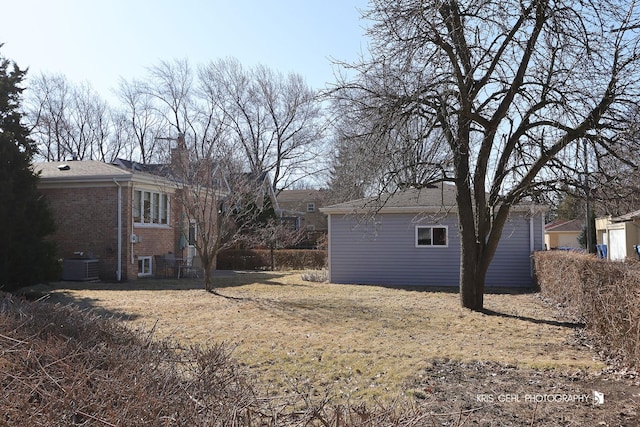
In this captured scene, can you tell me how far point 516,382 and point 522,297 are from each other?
32.4 ft

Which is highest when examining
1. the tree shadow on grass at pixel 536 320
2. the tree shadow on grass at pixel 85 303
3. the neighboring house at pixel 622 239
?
the neighboring house at pixel 622 239

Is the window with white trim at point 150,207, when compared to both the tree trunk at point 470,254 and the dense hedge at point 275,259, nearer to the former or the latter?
the dense hedge at point 275,259

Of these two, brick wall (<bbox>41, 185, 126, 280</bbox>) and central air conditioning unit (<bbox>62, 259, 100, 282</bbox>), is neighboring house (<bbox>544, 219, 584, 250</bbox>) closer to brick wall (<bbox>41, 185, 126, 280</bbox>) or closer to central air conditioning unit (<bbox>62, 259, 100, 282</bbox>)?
brick wall (<bbox>41, 185, 126, 280</bbox>)

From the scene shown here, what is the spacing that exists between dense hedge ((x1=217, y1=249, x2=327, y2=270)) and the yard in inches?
401

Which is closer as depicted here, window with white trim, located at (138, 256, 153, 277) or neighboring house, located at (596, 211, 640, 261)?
window with white trim, located at (138, 256, 153, 277)

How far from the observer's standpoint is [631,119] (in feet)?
32.1

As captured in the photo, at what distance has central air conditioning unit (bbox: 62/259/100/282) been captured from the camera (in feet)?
62.5

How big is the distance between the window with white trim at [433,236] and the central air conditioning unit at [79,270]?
1151 centimetres

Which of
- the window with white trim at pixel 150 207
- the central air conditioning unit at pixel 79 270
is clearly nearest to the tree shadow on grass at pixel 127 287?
the central air conditioning unit at pixel 79 270

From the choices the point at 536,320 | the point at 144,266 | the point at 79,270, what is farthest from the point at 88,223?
the point at 536,320

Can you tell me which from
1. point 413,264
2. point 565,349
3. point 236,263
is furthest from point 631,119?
point 236,263

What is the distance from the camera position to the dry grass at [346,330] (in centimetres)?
690

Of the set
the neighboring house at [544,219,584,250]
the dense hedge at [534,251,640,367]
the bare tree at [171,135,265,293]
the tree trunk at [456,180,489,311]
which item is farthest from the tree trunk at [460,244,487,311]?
the neighboring house at [544,219,584,250]

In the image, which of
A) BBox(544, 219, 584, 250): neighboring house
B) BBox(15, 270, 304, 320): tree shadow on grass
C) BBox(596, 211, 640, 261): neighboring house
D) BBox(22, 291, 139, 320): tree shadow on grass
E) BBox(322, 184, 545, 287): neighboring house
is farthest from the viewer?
BBox(544, 219, 584, 250): neighboring house
